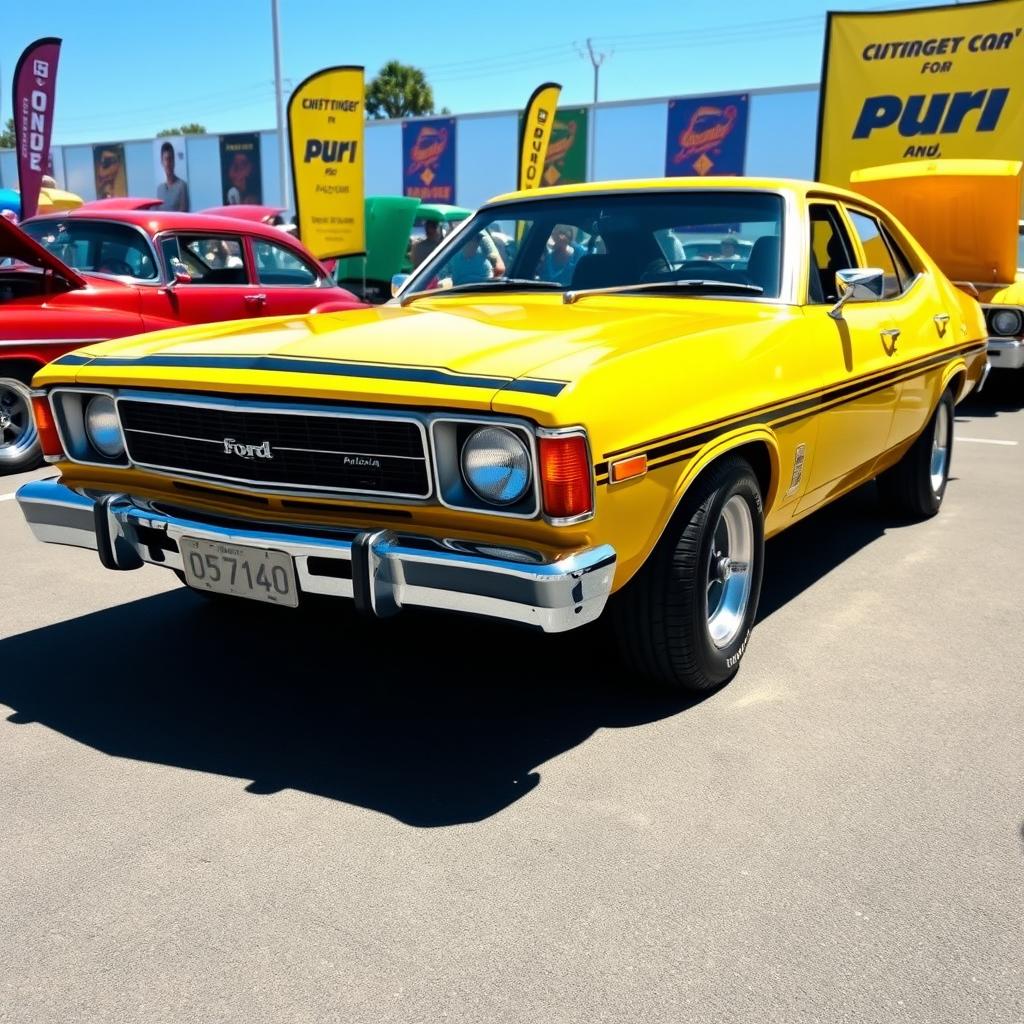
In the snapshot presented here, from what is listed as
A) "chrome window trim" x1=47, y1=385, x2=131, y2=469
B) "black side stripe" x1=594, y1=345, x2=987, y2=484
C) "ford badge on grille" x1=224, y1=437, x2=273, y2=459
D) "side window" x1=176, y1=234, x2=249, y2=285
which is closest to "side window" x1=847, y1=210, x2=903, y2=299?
"black side stripe" x1=594, y1=345, x2=987, y2=484

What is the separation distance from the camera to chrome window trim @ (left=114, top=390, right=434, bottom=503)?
269 centimetres

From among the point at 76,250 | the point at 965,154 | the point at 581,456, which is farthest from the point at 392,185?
the point at 581,456

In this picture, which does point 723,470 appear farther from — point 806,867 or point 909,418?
point 909,418

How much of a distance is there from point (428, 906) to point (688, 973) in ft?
1.85

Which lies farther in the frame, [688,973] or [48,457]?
[48,457]

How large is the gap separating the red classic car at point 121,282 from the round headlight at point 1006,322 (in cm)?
550

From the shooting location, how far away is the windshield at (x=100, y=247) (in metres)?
7.40

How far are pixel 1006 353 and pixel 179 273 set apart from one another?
6.66 metres

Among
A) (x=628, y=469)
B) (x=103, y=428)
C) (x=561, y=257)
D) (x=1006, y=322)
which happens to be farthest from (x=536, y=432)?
(x=1006, y=322)

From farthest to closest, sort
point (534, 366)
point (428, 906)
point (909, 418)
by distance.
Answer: point (909, 418), point (534, 366), point (428, 906)

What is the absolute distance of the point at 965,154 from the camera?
37.0 ft

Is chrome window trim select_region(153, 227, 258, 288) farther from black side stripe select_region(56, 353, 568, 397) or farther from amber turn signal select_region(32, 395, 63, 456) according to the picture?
black side stripe select_region(56, 353, 568, 397)

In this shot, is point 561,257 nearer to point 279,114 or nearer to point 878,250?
point 878,250

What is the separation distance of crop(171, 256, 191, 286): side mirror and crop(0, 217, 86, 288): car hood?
0.64 m
